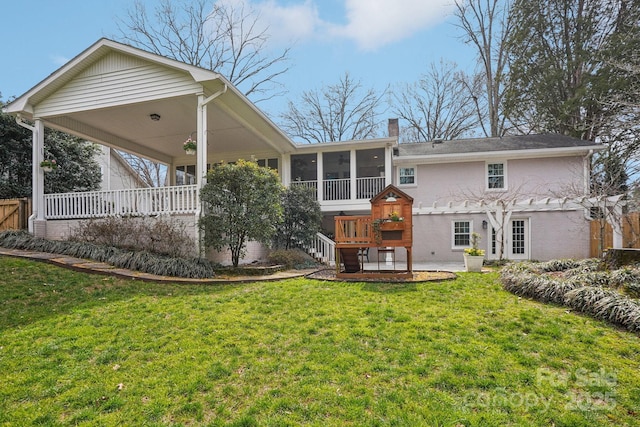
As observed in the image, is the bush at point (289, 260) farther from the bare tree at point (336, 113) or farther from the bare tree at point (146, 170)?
the bare tree at point (336, 113)

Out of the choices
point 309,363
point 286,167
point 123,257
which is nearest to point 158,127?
point 286,167

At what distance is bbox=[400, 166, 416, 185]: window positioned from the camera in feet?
44.3

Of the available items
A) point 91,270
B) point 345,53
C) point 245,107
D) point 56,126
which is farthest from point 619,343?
point 345,53

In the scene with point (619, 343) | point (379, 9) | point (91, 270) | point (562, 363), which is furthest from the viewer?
point (379, 9)

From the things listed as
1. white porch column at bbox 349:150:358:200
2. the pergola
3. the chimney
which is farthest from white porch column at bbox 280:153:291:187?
the chimney

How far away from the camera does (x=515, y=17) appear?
18984mm

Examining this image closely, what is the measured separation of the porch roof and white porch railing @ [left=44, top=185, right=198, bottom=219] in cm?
229

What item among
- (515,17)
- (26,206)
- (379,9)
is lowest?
(26,206)

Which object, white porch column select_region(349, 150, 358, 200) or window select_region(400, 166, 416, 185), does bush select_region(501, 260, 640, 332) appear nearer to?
white porch column select_region(349, 150, 358, 200)

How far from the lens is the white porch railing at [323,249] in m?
11.1

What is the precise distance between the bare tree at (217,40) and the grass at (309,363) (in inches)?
714

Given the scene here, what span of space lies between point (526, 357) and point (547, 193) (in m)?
11.4

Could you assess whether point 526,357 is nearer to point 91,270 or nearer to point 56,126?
point 91,270

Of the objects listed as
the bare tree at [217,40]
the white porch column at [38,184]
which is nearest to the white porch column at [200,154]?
the white porch column at [38,184]
